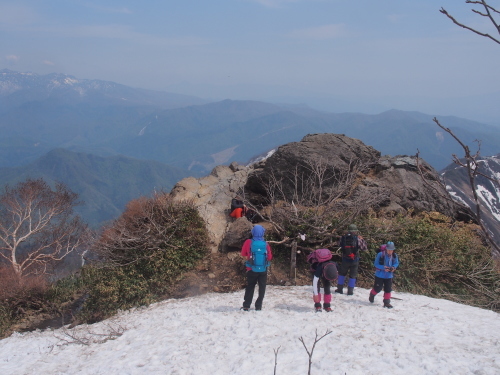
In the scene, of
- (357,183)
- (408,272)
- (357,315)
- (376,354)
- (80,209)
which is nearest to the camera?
(376,354)

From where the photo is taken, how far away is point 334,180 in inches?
622

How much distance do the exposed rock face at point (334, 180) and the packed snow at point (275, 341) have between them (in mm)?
4706

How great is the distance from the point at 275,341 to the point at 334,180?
369 inches

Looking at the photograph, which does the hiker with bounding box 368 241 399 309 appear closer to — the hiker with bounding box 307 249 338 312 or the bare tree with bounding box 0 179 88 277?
the hiker with bounding box 307 249 338 312

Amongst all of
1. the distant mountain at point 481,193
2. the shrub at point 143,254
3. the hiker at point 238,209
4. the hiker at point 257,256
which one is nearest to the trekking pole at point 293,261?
the hiker at point 257,256

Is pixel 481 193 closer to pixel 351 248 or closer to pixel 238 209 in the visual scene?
pixel 238 209

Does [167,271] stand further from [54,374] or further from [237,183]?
[237,183]

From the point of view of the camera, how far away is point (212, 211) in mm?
16438

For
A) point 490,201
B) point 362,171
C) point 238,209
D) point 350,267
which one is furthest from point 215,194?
point 490,201

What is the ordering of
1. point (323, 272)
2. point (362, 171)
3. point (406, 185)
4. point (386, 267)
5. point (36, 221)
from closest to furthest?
1. point (323, 272)
2. point (386, 267)
3. point (406, 185)
4. point (362, 171)
5. point (36, 221)

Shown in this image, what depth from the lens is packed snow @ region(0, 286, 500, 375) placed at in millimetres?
6718

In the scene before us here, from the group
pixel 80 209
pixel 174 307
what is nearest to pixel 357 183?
pixel 174 307

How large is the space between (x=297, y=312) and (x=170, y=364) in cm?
358

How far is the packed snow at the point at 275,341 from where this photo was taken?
22.0 feet
